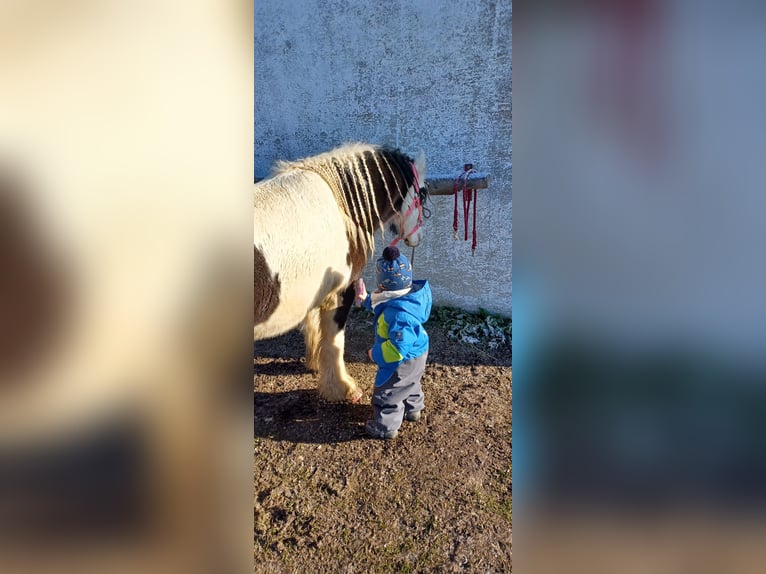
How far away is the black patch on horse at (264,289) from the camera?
5.82 ft

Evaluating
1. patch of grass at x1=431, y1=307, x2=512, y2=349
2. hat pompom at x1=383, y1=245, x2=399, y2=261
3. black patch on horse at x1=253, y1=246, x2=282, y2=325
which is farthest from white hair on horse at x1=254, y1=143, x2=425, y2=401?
patch of grass at x1=431, y1=307, x2=512, y2=349

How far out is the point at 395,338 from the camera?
6.69ft

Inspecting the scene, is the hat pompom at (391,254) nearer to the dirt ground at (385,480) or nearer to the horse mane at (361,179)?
the horse mane at (361,179)

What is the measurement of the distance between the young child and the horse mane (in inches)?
9.2

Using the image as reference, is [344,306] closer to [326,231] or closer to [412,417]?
[326,231]

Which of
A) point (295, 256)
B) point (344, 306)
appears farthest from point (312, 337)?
point (295, 256)

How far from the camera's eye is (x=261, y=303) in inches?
71.8

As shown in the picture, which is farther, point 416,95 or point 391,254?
point 416,95
